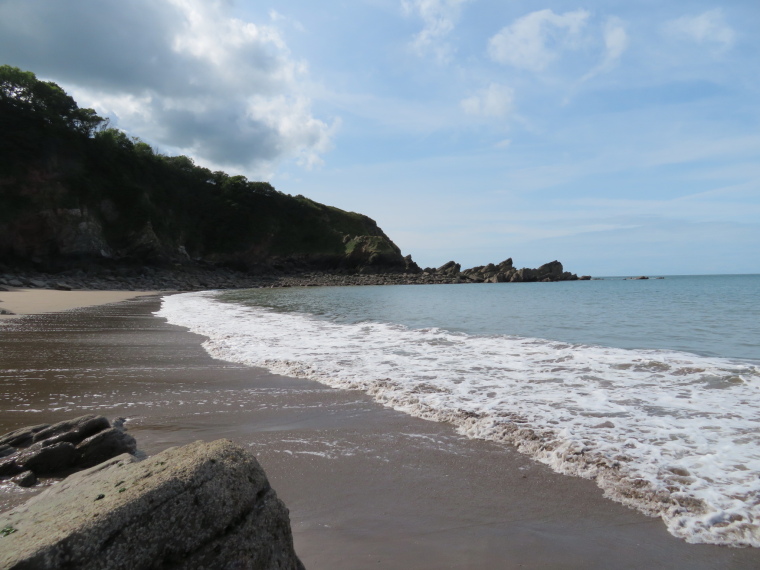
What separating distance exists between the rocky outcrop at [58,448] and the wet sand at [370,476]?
13.0 inches

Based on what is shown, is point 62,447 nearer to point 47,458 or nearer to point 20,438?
point 47,458

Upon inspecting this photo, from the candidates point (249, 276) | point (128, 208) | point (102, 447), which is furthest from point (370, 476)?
point (249, 276)

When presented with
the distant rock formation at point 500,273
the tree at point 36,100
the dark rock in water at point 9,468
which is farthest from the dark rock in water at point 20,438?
the distant rock formation at point 500,273

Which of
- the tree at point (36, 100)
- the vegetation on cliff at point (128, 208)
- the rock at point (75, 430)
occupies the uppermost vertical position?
the tree at point (36, 100)

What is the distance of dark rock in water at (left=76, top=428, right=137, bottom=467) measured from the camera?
384cm

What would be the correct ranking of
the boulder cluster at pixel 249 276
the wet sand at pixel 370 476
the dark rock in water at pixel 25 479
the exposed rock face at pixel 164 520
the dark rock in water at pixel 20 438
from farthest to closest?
the boulder cluster at pixel 249 276 → the dark rock in water at pixel 20 438 → the dark rock in water at pixel 25 479 → the wet sand at pixel 370 476 → the exposed rock face at pixel 164 520

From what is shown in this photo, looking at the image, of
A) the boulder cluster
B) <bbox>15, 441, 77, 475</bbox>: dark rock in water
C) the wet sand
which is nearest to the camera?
the wet sand

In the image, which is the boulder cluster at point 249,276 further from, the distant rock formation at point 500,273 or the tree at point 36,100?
the tree at point 36,100

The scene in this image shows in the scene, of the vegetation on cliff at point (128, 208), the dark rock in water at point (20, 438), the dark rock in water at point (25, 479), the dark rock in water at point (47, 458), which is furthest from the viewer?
the vegetation on cliff at point (128, 208)

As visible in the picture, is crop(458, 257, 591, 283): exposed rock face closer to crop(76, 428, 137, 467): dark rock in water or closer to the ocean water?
the ocean water

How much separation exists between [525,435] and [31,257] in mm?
50440

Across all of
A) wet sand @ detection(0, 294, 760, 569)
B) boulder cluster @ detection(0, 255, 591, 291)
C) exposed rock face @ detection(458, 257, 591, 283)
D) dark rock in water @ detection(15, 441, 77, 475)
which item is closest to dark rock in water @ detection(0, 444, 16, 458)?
dark rock in water @ detection(15, 441, 77, 475)

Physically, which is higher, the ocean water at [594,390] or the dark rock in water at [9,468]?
the ocean water at [594,390]

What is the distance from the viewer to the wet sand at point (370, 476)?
105 inches
